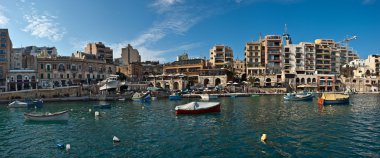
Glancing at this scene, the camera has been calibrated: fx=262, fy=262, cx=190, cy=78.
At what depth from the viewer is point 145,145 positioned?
22625mm

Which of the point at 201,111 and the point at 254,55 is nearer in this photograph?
the point at 201,111

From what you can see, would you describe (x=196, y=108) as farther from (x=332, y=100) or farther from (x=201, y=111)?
(x=332, y=100)

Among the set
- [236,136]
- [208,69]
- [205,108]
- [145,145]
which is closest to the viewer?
[145,145]

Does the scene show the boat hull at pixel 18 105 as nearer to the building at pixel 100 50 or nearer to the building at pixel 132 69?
the building at pixel 100 50

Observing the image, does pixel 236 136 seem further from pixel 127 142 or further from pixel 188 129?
pixel 127 142

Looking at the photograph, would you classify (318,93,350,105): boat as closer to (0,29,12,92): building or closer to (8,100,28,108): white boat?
(8,100,28,108): white boat

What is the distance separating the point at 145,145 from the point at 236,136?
349 inches

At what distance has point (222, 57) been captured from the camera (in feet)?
433

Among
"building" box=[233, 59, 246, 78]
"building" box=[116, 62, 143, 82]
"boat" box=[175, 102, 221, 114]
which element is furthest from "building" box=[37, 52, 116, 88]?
"boat" box=[175, 102, 221, 114]

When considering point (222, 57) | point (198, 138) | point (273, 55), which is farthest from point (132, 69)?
point (198, 138)

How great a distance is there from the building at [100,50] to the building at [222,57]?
50.9 m

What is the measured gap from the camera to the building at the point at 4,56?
86.6 metres

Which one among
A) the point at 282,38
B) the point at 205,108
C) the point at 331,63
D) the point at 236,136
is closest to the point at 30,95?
the point at 205,108

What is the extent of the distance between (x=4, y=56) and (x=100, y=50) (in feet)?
150
